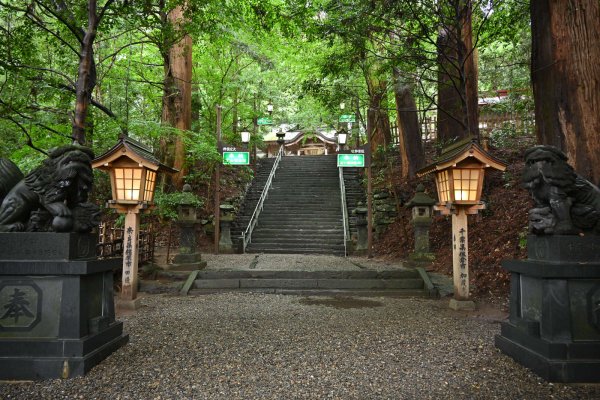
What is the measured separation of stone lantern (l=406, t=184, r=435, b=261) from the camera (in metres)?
8.88

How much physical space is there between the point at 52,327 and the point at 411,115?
11911 millimetres

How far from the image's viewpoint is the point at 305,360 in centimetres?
369

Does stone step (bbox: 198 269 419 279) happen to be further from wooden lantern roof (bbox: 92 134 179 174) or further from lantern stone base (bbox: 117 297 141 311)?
wooden lantern roof (bbox: 92 134 179 174)

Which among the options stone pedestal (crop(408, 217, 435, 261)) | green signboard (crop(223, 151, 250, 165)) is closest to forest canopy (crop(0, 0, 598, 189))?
green signboard (crop(223, 151, 250, 165))

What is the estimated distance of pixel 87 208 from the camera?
3.67 meters

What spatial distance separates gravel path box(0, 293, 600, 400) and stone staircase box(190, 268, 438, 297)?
4.90 feet

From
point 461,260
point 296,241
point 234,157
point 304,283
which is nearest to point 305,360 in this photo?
point 461,260

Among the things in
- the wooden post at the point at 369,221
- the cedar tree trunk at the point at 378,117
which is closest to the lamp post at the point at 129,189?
the wooden post at the point at 369,221

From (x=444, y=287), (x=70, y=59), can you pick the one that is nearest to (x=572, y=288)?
(x=444, y=287)

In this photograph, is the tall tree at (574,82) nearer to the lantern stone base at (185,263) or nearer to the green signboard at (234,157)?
the lantern stone base at (185,263)

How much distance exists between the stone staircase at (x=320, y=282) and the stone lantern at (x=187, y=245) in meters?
0.47

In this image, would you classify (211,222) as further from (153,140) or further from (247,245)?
(153,140)

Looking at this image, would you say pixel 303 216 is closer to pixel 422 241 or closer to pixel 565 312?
pixel 422 241

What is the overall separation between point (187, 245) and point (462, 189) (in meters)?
6.13
